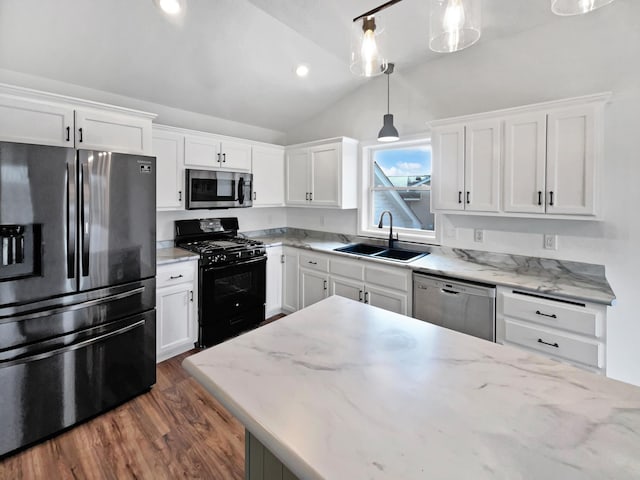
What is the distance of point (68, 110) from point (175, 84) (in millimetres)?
1045

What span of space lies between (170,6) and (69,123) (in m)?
1.09

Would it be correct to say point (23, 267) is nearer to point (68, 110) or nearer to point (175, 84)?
point (68, 110)

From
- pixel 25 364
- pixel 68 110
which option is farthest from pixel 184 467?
pixel 68 110

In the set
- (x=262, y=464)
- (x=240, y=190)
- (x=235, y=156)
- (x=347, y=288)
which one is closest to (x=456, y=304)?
(x=347, y=288)

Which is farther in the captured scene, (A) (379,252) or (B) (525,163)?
(A) (379,252)

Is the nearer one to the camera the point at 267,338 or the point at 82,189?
the point at 267,338

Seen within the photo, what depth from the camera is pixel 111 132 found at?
2473mm

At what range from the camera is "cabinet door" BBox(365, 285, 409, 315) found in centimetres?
285

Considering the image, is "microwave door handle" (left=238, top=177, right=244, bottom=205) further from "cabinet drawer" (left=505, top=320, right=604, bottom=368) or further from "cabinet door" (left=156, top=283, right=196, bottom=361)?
"cabinet drawer" (left=505, top=320, right=604, bottom=368)

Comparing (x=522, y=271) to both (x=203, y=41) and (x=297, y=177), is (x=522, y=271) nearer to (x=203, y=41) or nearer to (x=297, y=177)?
(x=297, y=177)

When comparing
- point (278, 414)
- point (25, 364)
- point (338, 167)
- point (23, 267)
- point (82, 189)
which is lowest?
point (25, 364)

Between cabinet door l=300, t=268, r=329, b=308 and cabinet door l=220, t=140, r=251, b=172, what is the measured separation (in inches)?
55.4

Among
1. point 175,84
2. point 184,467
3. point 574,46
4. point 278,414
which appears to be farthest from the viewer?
point 175,84

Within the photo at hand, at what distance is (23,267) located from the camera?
1852 mm
